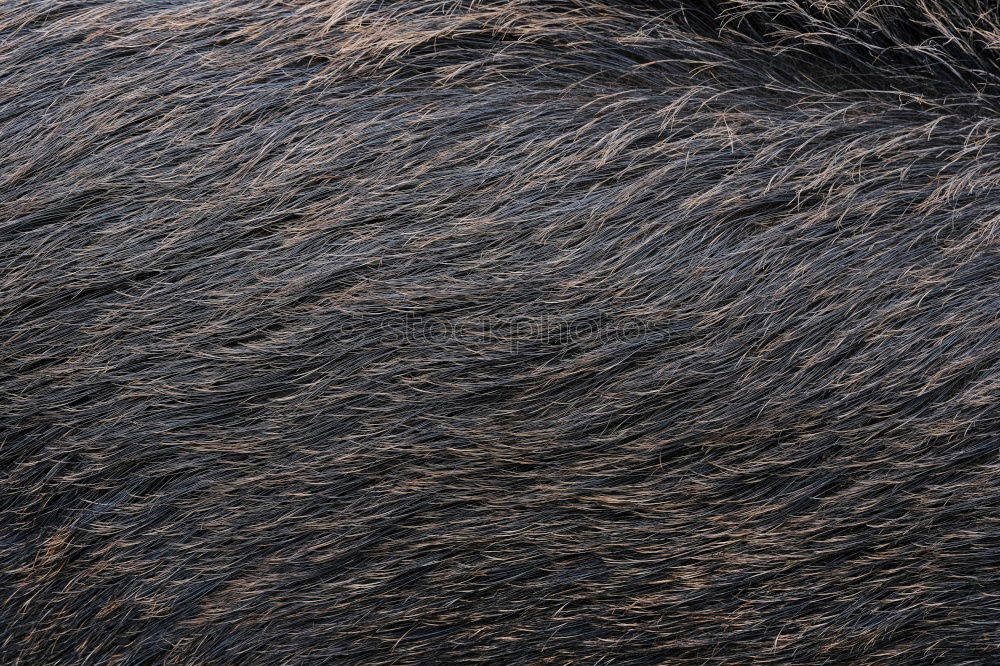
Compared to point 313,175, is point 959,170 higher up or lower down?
lower down

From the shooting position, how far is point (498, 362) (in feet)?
3.47

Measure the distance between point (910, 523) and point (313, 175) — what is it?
3.06 feet

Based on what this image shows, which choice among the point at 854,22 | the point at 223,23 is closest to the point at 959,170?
the point at 854,22

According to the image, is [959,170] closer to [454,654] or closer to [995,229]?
[995,229]

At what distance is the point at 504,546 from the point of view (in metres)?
1.06

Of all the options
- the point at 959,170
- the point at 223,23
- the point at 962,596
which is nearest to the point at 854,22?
the point at 959,170

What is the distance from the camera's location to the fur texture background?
1042mm

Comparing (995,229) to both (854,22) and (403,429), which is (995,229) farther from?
(403,429)

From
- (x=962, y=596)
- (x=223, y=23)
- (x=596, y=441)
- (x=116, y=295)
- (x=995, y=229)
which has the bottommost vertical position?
(x=962, y=596)

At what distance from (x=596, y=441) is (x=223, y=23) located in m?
0.83

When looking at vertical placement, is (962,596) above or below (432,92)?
below

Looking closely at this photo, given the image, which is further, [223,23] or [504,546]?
[223,23]

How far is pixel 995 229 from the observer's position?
3.47 ft

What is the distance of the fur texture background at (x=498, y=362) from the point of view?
104 cm
